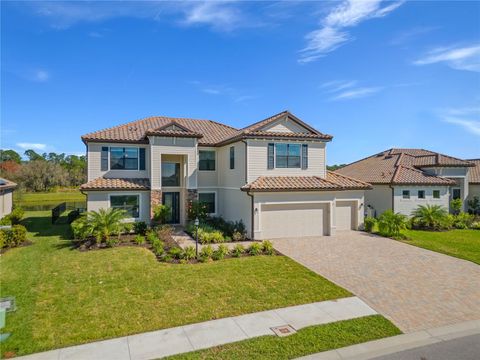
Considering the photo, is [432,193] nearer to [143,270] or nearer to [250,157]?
[250,157]

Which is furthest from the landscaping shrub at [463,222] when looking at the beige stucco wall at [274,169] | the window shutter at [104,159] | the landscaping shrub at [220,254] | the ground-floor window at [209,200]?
the window shutter at [104,159]

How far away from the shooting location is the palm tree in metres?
21.0

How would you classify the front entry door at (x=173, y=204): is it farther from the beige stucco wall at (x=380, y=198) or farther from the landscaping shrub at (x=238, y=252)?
the beige stucco wall at (x=380, y=198)

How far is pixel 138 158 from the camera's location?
19578 millimetres

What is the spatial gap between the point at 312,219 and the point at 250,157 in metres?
Result: 5.24

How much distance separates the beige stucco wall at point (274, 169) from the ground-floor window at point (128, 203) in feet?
24.4

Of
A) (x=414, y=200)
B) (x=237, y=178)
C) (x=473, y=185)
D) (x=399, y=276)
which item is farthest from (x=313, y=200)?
(x=473, y=185)

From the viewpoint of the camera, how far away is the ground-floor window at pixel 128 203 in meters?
18.3

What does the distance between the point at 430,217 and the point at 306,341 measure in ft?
62.0

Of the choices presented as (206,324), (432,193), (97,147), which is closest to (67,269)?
(206,324)

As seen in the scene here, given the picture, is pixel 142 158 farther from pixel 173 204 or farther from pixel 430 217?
pixel 430 217

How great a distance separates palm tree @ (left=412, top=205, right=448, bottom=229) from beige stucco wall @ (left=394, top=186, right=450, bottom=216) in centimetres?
91

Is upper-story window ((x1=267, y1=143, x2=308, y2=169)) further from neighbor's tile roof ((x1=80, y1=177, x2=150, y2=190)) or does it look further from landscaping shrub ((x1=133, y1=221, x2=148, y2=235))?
landscaping shrub ((x1=133, y1=221, x2=148, y2=235))

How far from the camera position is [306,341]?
656cm
